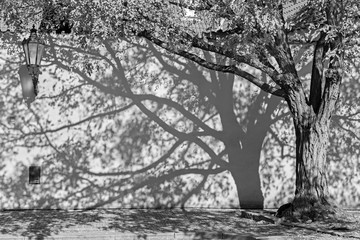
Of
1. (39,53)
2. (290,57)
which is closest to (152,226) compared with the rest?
(290,57)

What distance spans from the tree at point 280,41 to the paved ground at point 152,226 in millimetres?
1084

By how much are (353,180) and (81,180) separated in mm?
6493

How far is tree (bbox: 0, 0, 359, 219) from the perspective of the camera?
9117 millimetres

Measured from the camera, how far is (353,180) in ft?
43.0

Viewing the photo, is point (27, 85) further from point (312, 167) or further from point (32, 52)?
point (312, 167)

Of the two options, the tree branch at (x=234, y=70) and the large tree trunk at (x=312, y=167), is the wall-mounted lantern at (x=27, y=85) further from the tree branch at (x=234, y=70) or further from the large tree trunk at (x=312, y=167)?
the large tree trunk at (x=312, y=167)

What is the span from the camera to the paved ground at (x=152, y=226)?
8.98 meters

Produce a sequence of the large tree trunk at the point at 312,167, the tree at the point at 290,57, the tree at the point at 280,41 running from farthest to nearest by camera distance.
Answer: the large tree trunk at the point at 312,167
the tree at the point at 290,57
the tree at the point at 280,41

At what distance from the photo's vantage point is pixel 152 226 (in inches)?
392

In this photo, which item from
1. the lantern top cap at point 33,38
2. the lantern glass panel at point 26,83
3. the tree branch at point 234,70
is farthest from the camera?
the lantern glass panel at point 26,83

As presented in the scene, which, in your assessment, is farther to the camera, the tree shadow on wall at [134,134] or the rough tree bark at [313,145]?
the tree shadow on wall at [134,134]

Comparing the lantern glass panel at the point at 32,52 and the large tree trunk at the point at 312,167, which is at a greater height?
the lantern glass panel at the point at 32,52

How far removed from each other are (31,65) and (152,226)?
437 centimetres

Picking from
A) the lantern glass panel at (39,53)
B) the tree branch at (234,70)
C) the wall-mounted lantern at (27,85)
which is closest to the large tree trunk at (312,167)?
the tree branch at (234,70)
